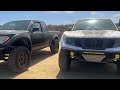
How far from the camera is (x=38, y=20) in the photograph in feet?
25.4

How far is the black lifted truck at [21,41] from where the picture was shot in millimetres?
5191

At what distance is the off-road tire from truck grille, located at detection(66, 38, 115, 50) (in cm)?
144

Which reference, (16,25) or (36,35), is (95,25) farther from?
(16,25)

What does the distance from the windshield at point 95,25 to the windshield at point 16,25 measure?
177 cm

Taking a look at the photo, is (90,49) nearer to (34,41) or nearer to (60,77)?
(60,77)

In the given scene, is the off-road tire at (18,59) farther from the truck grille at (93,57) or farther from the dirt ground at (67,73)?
the truck grille at (93,57)

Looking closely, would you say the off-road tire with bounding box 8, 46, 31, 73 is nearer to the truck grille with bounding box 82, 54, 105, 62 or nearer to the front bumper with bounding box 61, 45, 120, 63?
the front bumper with bounding box 61, 45, 120, 63

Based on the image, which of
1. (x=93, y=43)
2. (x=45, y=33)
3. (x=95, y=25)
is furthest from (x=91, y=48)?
(x=45, y=33)

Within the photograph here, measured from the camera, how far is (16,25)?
22.7ft

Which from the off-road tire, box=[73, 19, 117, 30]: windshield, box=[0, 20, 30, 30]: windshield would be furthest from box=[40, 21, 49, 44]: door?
the off-road tire

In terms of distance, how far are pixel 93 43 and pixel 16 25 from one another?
3191mm

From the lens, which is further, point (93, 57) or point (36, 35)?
point (36, 35)
